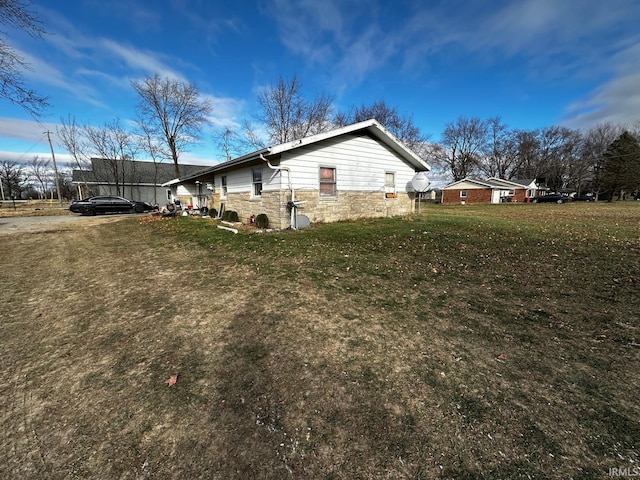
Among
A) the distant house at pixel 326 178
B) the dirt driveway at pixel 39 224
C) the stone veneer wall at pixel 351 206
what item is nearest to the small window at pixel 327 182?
the distant house at pixel 326 178

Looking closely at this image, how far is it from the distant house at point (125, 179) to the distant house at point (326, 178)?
68.5 feet

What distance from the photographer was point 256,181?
1128cm

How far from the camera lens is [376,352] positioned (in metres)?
2.71

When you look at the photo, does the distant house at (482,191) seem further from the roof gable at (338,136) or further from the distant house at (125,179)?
the distant house at (125,179)

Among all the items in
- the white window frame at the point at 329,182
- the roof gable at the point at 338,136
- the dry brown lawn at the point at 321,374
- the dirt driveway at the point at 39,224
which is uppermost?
the roof gable at the point at 338,136

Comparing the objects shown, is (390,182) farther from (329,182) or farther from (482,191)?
Answer: (482,191)

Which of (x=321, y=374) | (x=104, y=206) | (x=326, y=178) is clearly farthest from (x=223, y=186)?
(x=321, y=374)

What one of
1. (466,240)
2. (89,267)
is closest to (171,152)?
(89,267)

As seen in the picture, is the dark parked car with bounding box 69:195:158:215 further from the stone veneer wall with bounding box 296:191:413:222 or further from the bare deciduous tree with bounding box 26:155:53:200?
the bare deciduous tree with bounding box 26:155:53:200

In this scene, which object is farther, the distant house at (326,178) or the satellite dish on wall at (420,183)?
the satellite dish on wall at (420,183)

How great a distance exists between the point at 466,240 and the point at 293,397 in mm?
7290

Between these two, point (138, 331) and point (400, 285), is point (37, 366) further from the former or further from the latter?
point (400, 285)

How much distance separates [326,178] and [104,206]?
18303 millimetres

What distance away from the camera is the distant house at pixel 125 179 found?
2995 cm
